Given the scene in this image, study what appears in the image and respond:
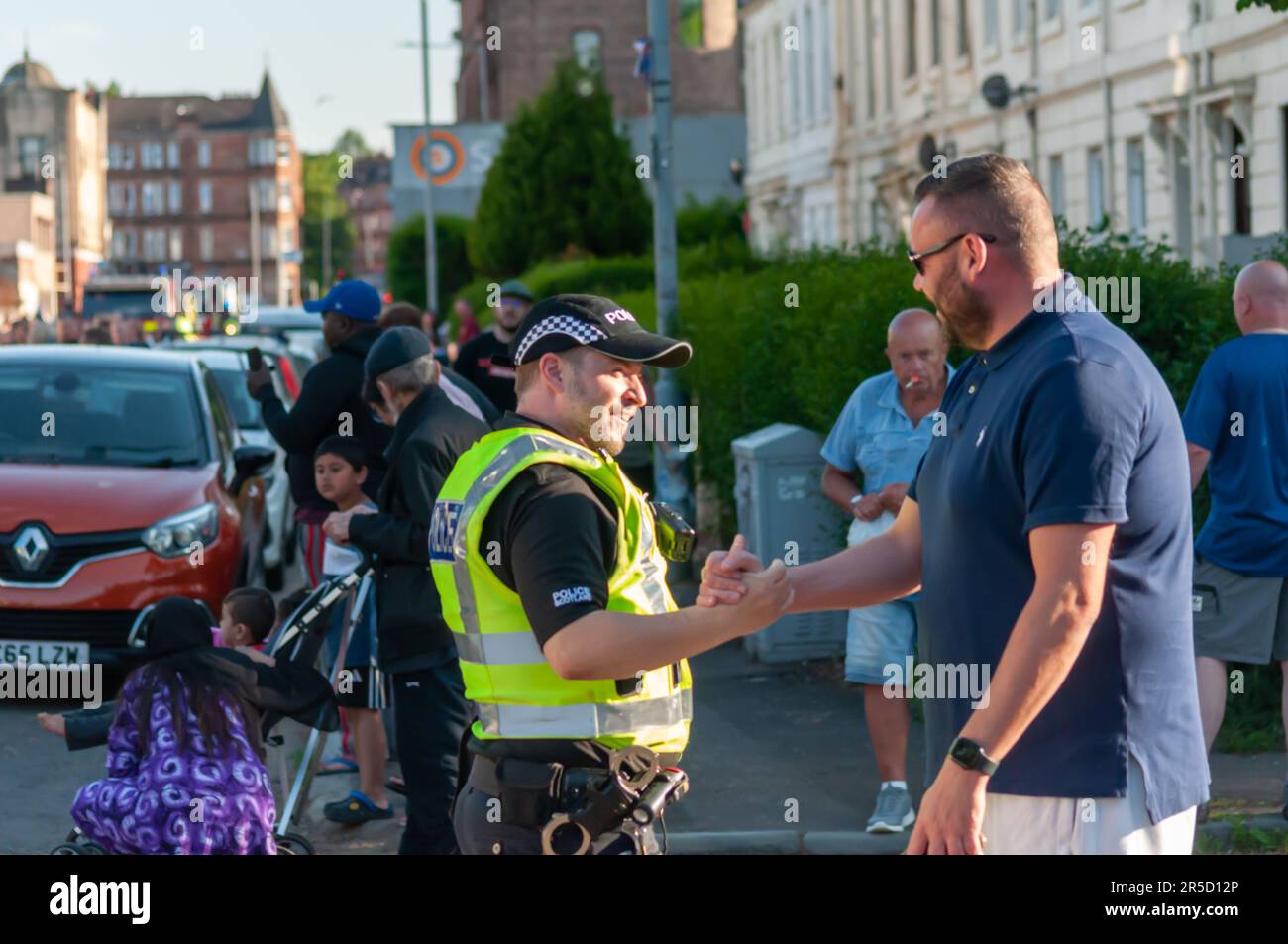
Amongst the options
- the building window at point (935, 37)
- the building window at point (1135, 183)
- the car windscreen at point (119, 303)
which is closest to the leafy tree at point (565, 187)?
the car windscreen at point (119, 303)

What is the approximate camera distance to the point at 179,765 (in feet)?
18.5

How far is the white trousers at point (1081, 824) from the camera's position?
12.7 ft

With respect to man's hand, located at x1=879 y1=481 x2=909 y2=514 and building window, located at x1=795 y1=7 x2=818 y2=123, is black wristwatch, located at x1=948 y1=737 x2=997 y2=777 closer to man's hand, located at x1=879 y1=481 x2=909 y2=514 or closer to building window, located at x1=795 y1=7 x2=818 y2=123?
man's hand, located at x1=879 y1=481 x2=909 y2=514

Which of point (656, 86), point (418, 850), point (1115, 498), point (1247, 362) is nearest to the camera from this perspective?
point (1115, 498)

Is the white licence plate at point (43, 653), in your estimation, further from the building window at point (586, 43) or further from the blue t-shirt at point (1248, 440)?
the building window at point (586, 43)

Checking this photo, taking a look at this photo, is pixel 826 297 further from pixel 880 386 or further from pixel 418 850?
pixel 418 850

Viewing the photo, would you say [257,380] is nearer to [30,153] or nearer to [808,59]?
[808,59]

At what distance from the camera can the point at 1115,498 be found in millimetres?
3697

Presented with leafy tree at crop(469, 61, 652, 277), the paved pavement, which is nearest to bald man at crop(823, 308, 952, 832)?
the paved pavement

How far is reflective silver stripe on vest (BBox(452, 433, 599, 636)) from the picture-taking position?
4.07 meters

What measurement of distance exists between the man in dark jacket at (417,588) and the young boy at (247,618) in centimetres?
64

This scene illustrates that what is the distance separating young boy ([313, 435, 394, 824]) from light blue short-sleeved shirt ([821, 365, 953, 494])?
6.36ft
